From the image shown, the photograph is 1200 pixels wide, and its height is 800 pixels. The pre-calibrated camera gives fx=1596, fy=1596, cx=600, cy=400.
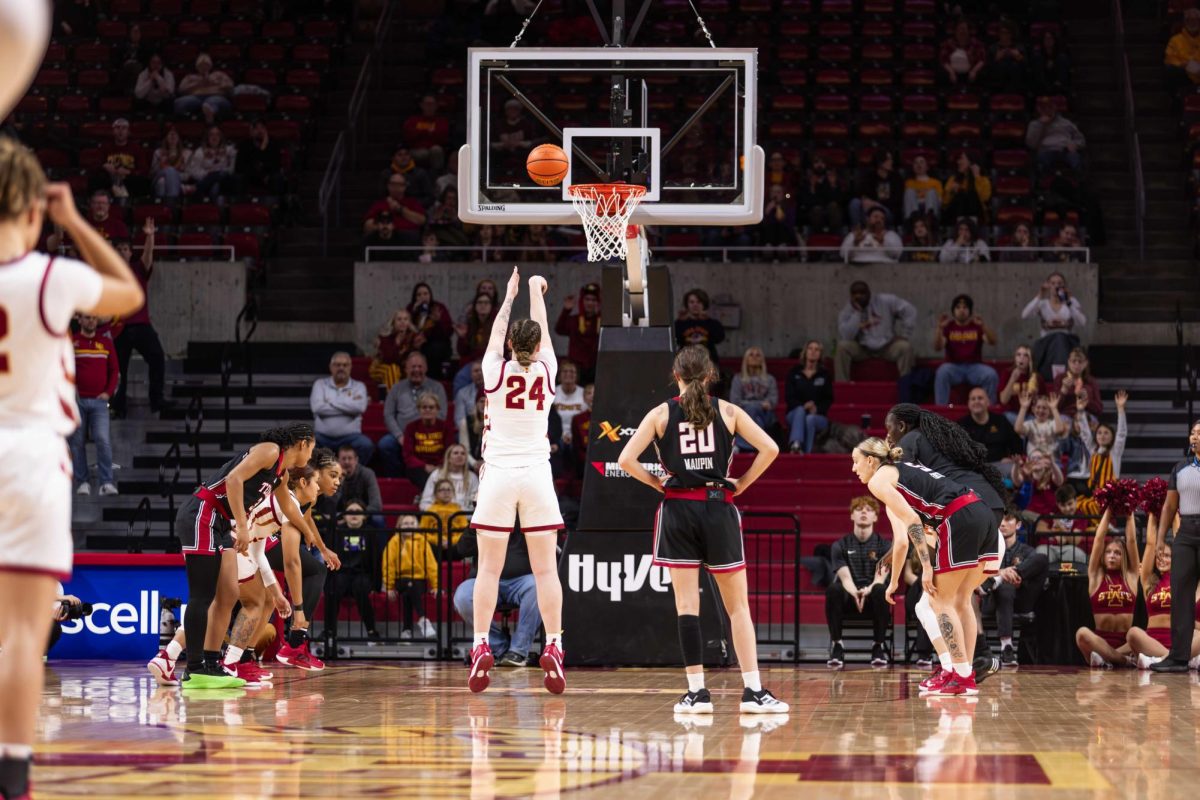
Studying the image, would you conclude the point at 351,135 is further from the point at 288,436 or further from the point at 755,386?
the point at 288,436

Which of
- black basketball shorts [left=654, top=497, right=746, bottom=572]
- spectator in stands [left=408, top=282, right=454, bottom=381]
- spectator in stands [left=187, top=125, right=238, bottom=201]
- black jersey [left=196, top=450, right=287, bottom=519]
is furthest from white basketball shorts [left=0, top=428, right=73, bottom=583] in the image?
spectator in stands [left=187, top=125, right=238, bottom=201]

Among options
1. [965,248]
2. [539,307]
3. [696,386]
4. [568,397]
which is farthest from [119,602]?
[965,248]

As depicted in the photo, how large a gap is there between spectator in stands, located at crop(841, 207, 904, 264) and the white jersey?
14.8 m

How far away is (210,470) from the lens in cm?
1784

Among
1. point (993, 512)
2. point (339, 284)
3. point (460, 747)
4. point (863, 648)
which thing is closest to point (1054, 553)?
point (863, 648)

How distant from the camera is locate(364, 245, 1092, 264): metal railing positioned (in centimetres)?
1928

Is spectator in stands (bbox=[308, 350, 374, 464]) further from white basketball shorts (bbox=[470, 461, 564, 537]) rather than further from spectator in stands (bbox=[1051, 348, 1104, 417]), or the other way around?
spectator in stands (bbox=[1051, 348, 1104, 417])

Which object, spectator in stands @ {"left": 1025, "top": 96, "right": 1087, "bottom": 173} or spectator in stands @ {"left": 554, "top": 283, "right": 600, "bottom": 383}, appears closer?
spectator in stands @ {"left": 554, "top": 283, "right": 600, "bottom": 383}

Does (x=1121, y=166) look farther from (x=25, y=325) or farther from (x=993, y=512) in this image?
(x=25, y=325)

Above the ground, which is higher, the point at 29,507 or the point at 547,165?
the point at 547,165

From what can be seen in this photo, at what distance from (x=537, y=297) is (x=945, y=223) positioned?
35.9 ft

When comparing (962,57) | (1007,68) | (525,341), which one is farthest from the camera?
(962,57)

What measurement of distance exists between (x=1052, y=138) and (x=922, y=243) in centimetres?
308

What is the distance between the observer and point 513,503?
1003cm
